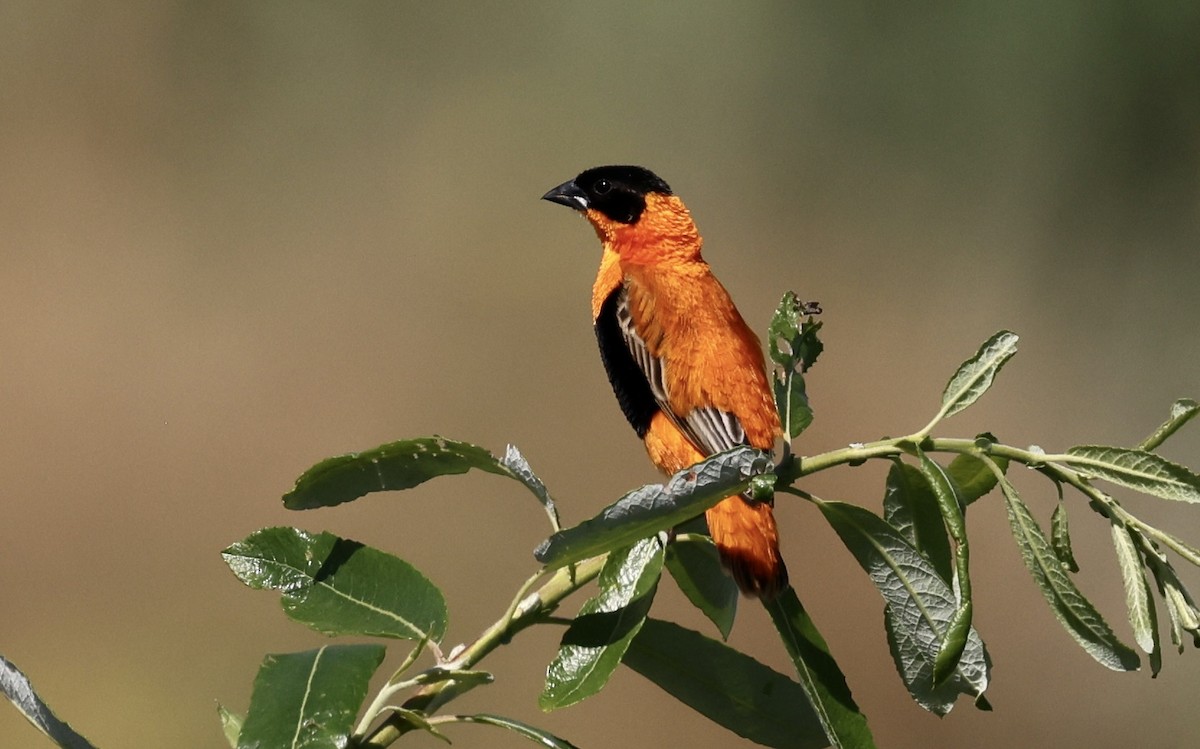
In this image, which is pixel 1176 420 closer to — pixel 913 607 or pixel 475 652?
pixel 913 607

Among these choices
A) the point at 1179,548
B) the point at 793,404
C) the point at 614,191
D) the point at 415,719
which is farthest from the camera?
the point at 614,191

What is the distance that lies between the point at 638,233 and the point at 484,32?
7485mm

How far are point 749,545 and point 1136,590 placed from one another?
0.62 m

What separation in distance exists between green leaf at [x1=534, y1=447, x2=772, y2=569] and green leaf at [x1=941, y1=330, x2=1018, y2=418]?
284mm

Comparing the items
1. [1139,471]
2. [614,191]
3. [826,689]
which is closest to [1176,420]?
[1139,471]

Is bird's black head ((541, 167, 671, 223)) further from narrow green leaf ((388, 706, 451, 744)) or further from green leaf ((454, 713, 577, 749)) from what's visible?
narrow green leaf ((388, 706, 451, 744))

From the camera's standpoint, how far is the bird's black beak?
3.43 metres

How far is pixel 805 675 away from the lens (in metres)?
1.39

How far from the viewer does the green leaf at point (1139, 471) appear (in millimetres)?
1309

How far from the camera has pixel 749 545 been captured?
72.4 inches

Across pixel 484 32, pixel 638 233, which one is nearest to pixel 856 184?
pixel 484 32

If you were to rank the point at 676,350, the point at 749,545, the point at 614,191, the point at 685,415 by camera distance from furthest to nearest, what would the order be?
the point at 614,191 < the point at 676,350 < the point at 685,415 < the point at 749,545

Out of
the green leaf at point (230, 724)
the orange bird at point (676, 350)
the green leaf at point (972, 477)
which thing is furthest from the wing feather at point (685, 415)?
the green leaf at point (230, 724)

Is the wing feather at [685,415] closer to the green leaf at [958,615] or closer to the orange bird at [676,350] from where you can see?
the orange bird at [676,350]
